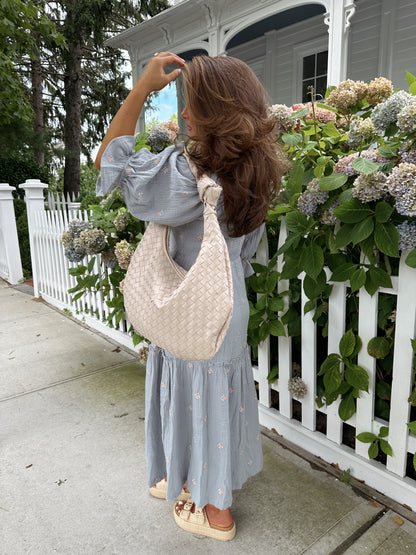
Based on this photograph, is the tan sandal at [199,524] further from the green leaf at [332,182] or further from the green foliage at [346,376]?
the green leaf at [332,182]

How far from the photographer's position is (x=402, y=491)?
1582mm

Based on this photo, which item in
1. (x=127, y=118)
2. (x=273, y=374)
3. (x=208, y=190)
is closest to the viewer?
(x=208, y=190)

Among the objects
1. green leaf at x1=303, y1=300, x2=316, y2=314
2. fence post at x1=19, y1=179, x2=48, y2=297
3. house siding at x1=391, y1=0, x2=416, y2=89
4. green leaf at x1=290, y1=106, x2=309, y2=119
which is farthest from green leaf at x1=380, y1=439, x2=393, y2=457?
house siding at x1=391, y1=0, x2=416, y2=89

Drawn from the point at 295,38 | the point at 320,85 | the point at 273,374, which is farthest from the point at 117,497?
the point at 295,38

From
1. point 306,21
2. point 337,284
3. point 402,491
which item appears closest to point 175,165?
point 337,284

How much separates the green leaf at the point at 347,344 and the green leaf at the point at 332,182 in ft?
2.03

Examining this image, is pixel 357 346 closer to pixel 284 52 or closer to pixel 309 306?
pixel 309 306

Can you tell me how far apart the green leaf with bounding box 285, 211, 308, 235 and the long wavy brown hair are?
0.43 meters

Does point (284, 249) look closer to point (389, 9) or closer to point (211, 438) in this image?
point (211, 438)

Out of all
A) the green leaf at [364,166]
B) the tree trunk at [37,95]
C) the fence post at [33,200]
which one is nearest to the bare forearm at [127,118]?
the green leaf at [364,166]

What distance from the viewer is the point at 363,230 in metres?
1.39

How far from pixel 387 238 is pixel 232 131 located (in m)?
0.67

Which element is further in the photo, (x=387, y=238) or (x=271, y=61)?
(x=271, y=61)

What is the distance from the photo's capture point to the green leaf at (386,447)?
1583 mm
